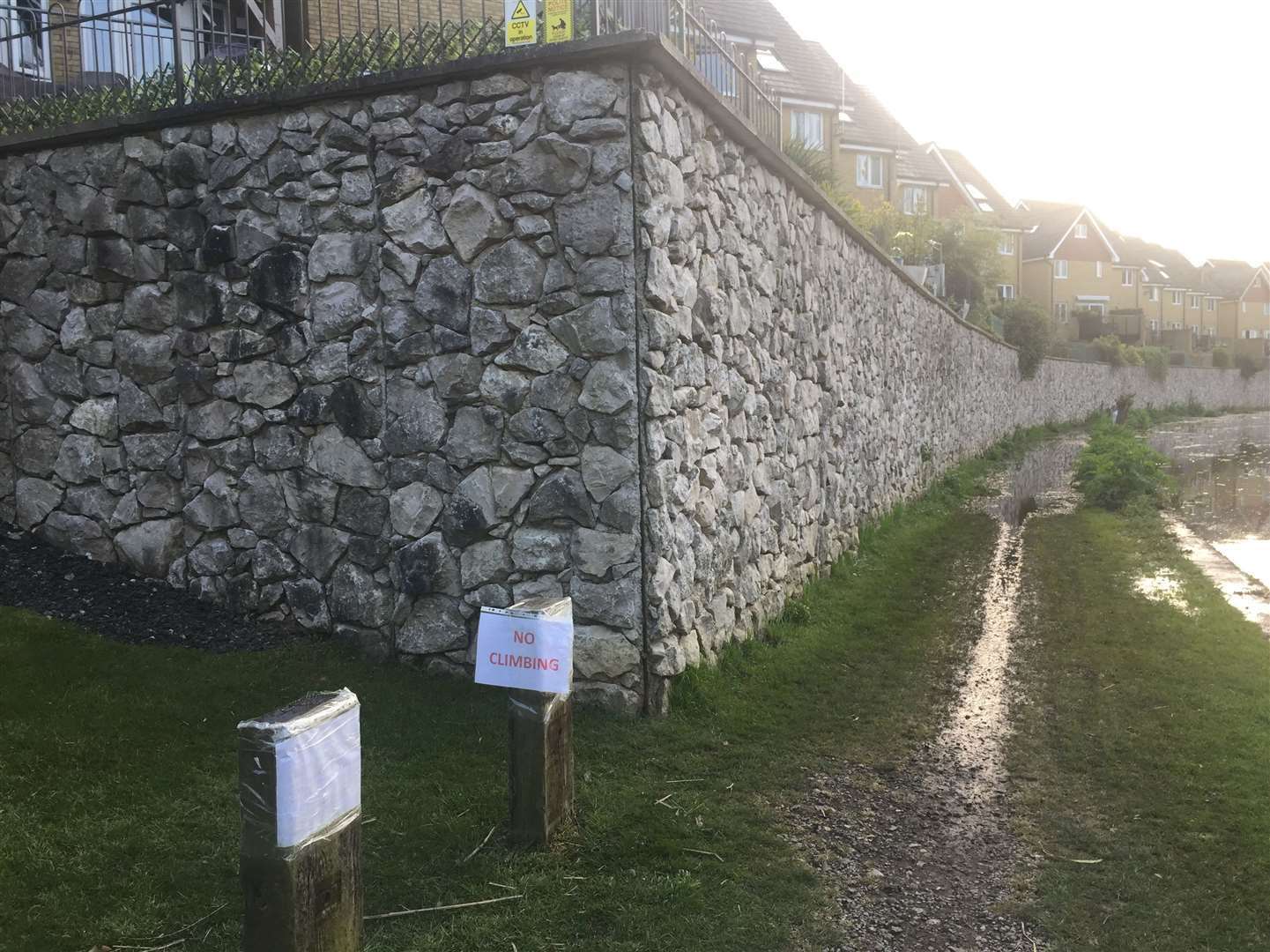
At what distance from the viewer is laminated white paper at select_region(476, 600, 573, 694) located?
435 centimetres

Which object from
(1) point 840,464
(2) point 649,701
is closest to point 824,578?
(1) point 840,464

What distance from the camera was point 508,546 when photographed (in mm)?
6012

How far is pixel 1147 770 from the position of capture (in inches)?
217

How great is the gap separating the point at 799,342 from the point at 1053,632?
3.10 meters

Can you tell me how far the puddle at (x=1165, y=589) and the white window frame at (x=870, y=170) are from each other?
34.2 m

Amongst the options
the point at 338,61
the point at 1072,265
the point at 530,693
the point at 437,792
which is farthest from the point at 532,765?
the point at 1072,265

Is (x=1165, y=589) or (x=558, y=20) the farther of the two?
(x=1165, y=589)

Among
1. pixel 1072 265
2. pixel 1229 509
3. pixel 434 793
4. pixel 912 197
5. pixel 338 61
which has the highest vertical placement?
pixel 912 197

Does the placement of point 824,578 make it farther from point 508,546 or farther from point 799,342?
point 508,546

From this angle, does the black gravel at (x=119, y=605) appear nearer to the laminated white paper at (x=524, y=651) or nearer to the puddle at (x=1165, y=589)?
the laminated white paper at (x=524, y=651)

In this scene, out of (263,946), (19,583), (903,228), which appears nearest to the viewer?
(263,946)

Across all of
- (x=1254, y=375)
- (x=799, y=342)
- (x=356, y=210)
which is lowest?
(x=1254, y=375)

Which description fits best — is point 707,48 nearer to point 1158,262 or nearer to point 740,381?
point 740,381

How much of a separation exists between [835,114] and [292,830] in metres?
37.8
